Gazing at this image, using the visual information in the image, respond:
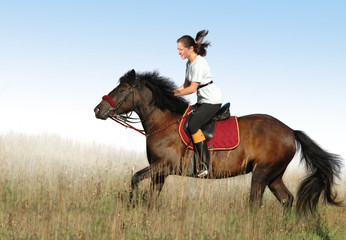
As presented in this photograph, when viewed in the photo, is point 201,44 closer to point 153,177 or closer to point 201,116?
point 201,116

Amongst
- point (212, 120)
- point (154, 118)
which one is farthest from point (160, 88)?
point (212, 120)

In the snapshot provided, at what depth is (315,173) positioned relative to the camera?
7625mm

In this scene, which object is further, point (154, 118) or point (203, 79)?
point (154, 118)

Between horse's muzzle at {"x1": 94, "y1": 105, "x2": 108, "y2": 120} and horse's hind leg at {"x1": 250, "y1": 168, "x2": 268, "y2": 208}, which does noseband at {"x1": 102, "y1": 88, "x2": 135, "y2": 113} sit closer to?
horse's muzzle at {"x1": 94, "y1": 105, "x2": 108, "y2": 120}

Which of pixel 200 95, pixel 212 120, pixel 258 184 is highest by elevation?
pixel 200 95

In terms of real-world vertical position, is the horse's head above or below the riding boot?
above

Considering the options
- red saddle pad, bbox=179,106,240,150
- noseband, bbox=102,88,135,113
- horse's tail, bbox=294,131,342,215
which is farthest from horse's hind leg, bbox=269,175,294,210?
noseband, bbox=102,88,135,113

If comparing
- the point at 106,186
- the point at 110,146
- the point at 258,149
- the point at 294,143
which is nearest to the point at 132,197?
the point at 106,186

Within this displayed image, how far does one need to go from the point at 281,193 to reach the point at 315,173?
79 centimetres

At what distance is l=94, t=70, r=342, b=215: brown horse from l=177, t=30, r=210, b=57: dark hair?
0.88 metres

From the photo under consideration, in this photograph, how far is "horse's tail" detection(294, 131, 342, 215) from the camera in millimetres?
7359

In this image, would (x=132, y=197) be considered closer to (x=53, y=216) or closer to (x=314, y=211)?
(x=53, y=216)

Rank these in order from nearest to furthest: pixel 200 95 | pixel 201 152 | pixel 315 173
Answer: pixel 201 152, pixel 200 95, pixel 315 173

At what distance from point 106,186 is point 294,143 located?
3838 millimetres
